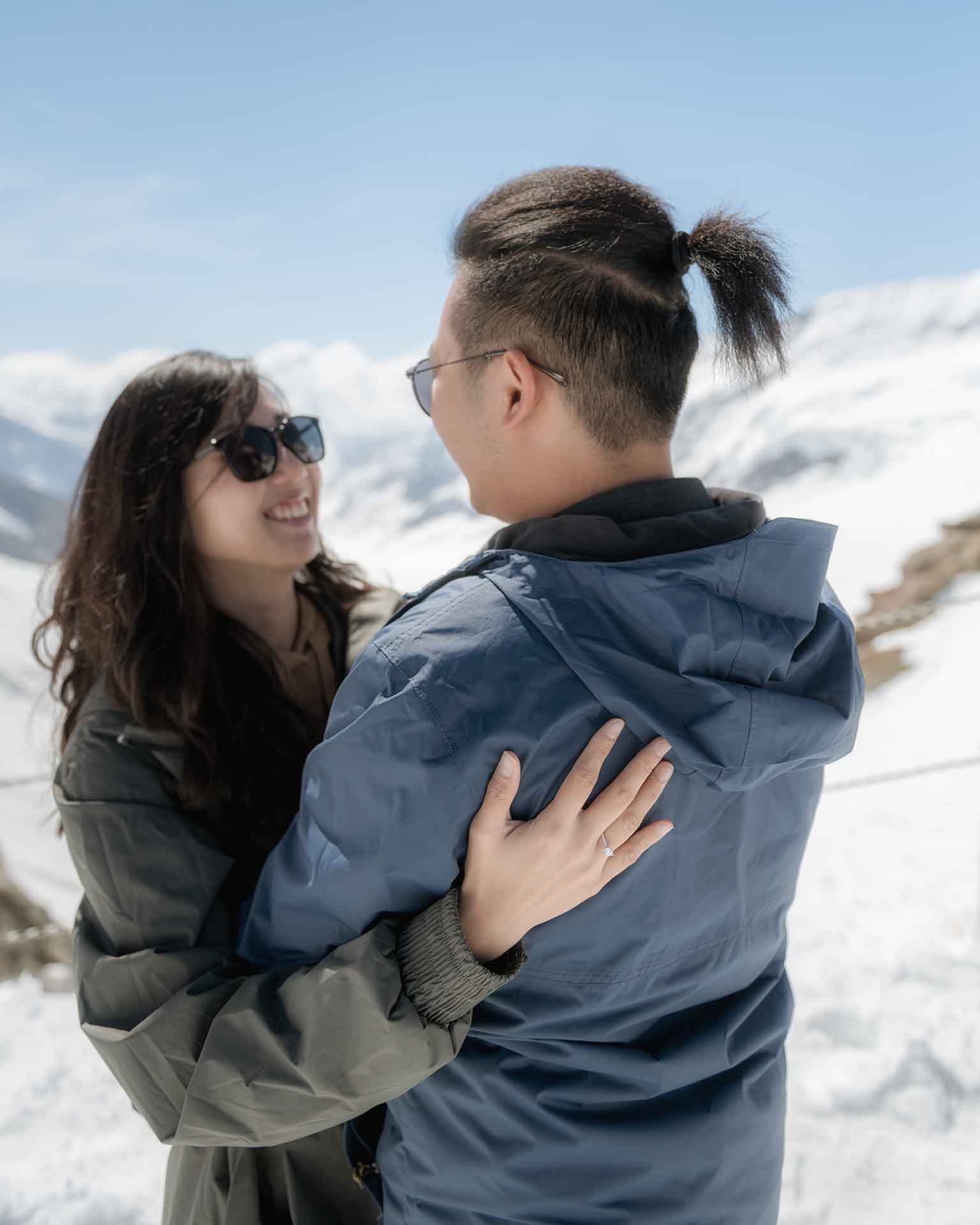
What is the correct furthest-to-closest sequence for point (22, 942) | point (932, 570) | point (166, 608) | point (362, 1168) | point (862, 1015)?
point (932, 570), point (22, 942), point (862, 1015), point (166, 608), point (362, 1168)

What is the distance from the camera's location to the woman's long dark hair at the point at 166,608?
1.42m

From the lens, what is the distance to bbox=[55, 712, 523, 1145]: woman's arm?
0.96 m

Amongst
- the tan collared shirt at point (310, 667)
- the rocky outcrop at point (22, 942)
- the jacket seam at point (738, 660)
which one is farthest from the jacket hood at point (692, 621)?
the rocky outcrop at point (22, 942)

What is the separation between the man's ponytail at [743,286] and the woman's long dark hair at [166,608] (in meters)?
0.82

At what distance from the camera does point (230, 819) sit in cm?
137

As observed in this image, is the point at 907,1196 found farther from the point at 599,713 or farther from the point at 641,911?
the point at 599,713

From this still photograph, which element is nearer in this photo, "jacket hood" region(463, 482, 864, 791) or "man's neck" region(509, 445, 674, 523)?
"jacket hood" region(463, 482, 864, 791)

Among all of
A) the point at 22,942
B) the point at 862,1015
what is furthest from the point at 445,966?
the point at 22,942

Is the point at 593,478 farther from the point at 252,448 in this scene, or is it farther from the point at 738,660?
the point at 252,448

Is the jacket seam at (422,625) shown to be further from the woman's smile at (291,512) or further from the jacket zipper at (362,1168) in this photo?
the woman's smile at (291,512)

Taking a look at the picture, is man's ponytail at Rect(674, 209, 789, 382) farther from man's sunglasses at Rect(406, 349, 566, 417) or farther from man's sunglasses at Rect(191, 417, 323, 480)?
man's sunglasses at Rect(191, 417, 323, 480)

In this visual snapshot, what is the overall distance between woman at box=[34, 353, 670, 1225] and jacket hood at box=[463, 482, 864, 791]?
6 centimetres

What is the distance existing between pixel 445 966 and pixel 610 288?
706 millimetres

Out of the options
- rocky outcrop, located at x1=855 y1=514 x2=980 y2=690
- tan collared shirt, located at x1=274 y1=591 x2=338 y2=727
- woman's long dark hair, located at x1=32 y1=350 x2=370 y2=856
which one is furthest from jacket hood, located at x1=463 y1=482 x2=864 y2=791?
rocky outcrop, located at x1=855 y1=514 x2=980 y2=690
